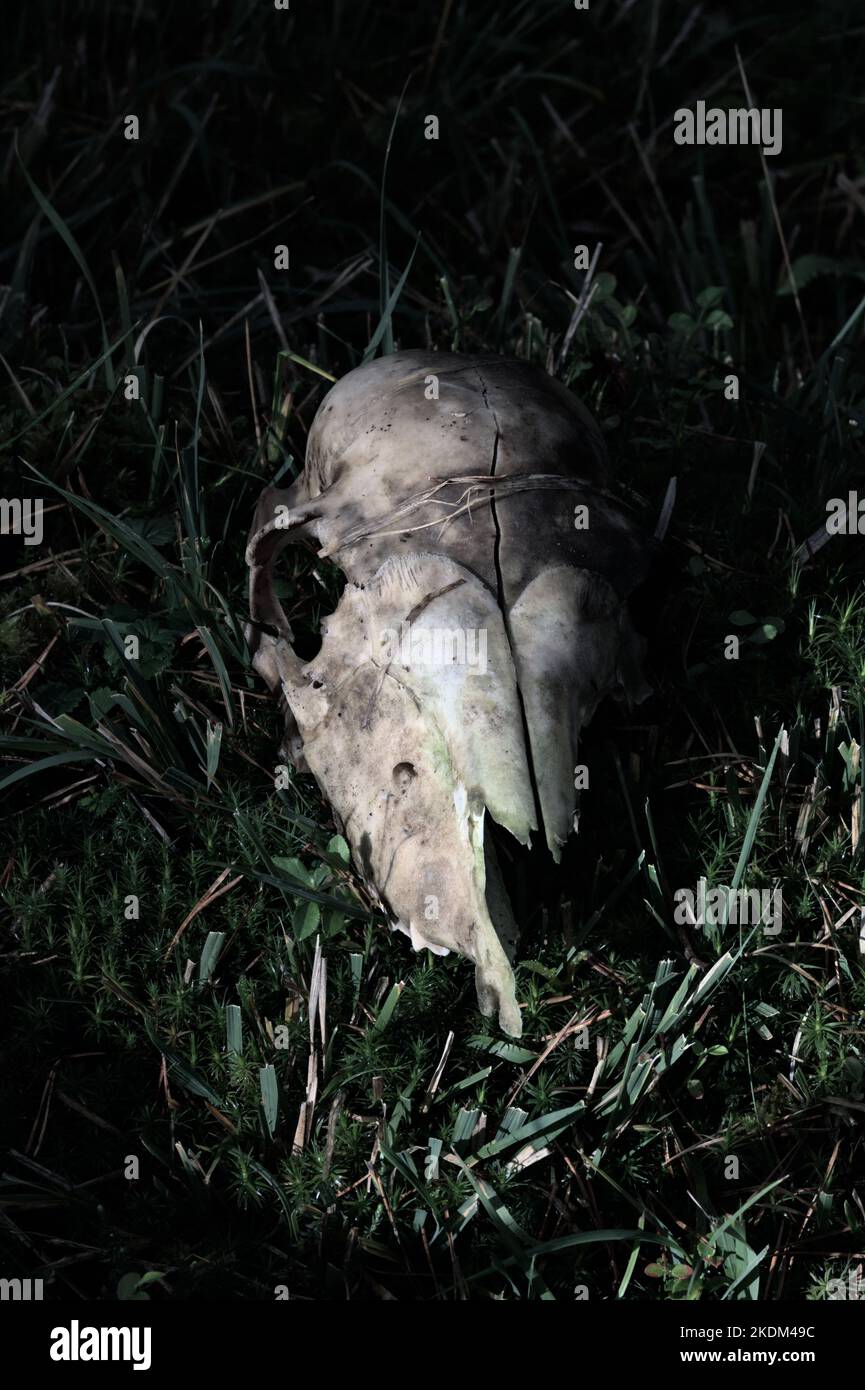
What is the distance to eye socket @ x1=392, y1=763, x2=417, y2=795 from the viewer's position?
9.54 feet

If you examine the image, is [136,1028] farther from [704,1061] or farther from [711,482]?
[711,482]

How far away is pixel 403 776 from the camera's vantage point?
2.92m

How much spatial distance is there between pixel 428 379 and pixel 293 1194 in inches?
67.6

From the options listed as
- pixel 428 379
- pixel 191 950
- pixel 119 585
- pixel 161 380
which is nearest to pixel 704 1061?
pixel 191 950

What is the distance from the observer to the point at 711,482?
3.96m
